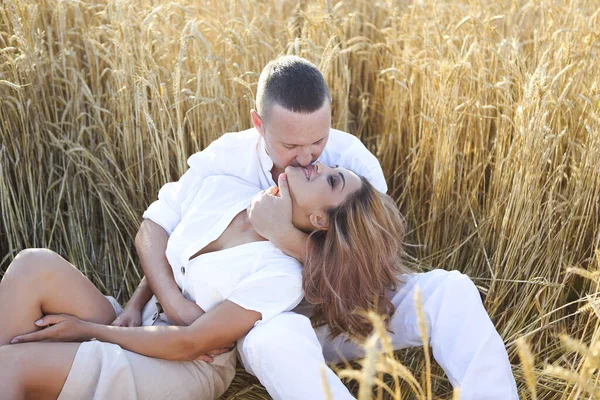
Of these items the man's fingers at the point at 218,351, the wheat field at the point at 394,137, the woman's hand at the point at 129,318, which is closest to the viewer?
the man's fingers at the point at 218,351

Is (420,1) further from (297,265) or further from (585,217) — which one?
(297,265)

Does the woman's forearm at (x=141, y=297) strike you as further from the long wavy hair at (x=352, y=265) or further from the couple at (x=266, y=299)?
the long wavy hair at (x=352, y=265)

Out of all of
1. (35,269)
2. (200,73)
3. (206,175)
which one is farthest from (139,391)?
(200,73)

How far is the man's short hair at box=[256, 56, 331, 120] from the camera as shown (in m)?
2.19

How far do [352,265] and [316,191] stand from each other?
0.25m

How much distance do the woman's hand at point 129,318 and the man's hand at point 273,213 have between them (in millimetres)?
524

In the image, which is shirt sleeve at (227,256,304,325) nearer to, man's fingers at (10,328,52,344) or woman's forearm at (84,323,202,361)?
woman's forearm at (84,323,202,361)

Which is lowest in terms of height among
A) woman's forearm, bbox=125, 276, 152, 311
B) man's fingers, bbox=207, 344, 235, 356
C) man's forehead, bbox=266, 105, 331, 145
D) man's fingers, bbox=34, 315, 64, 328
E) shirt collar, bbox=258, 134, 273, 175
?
man's fingers, bbox=207, 344, 235, 356

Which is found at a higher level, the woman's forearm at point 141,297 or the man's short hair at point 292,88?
the man's short hair at point 292,88

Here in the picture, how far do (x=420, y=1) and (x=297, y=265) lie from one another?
1.46 m

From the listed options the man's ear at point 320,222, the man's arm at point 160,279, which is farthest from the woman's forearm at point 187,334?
the man's ear at point 320,222

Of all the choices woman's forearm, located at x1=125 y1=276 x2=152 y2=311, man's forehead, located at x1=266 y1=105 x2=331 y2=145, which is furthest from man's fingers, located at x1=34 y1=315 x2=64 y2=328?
man's forehead, located at x1=266 y1=105 x2=331 y2=145

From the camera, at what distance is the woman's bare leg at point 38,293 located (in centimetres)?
205

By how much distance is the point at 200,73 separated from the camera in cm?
284
